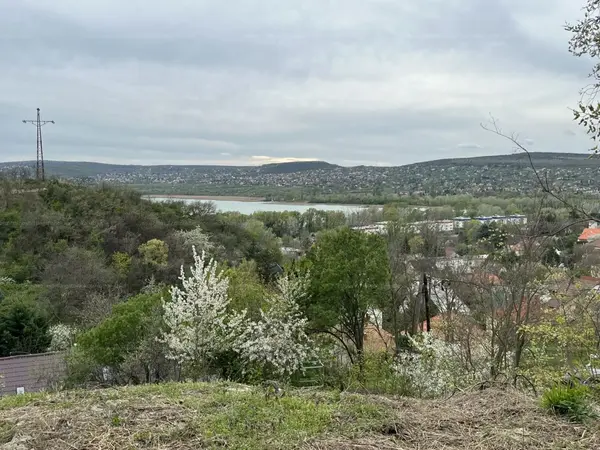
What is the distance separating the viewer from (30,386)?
16219 millimetres

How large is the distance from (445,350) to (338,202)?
66422 millimetres

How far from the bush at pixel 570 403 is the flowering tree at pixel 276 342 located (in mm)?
9193

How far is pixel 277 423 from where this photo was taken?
316 cm

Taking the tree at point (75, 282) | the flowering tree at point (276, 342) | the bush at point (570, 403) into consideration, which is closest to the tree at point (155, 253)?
the tree at point (75, 282)

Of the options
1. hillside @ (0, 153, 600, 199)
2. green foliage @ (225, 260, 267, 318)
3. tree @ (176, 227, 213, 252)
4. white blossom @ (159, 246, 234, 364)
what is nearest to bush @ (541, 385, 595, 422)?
white blossom @ (159, 246, 234, 364)

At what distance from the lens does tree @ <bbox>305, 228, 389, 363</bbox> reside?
16.3 meters

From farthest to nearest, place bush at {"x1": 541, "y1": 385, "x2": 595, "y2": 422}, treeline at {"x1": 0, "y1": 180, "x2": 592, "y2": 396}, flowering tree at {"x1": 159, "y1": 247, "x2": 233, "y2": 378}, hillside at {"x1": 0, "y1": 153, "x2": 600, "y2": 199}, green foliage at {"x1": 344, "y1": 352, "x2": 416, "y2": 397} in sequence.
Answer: hillside at {"x1": 0, "y1": 153, "x2": 600, "y2": 199} < flowering tree at {"x1": 159, "y1": 247, "x2": 233, "y2": 378} < treeline at {"x1": 0, "y1": 180, "x2": 592, "y2": 396} < green foliage at {"x1": 344, "y1": 352, "x2": 416, "y2": 397} < bush at {"x1": 541, "y1": 385, "x2": 595, "y2": 422}

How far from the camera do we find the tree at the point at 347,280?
16328 mm

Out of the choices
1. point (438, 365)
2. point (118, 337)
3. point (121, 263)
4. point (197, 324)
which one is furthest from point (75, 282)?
point (438, 365)

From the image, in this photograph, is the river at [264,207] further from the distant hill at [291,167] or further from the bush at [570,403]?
the bush at [570,403]

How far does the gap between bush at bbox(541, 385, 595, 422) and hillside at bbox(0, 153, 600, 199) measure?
126ft

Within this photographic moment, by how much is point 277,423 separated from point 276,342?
10.2m

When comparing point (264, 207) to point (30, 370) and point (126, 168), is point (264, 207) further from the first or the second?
point (30, 370)

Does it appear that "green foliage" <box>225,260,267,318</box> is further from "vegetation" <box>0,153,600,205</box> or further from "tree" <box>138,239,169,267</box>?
"vegetation" <box>0,153,600,205</box>
